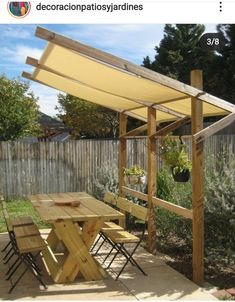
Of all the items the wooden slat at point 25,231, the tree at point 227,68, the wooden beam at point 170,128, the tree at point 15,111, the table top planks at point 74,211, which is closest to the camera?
the table top planks at point 74,211

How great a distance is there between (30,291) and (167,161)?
8.33ft

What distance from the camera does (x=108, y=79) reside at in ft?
18.5

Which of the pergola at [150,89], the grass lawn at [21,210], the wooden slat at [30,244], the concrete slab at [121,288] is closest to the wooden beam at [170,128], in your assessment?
the pergola at [150,89]

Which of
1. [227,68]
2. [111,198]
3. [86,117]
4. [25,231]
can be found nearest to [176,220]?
[111,198]

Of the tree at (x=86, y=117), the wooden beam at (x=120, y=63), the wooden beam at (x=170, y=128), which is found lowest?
the wooden beam at (x=170, y=128)

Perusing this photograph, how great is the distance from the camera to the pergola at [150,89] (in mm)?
4688

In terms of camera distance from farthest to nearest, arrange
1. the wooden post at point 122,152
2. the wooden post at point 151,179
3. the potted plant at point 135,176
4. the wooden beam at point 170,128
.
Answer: the wooden post at point 122,152 → the potted plant at point 135,176 → the wooden post at point 151,179 → the wooden beam at point 170,128

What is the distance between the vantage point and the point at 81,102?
29.7 meters

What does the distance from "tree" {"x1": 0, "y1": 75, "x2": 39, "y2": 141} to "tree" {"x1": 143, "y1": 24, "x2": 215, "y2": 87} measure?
12935 millimetres

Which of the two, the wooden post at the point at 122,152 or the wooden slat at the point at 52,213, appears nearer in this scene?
the wooden slat at the point at 52,213

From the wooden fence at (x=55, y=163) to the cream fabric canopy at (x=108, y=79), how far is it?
15.5 feet

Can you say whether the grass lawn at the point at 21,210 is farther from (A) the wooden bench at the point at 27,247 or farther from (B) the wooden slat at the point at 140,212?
(B) the wooden slat at the point at 140,212

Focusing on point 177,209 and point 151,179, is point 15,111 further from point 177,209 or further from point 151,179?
point 177,209

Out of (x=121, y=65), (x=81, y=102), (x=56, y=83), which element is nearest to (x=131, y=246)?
(x=56, y=83)
